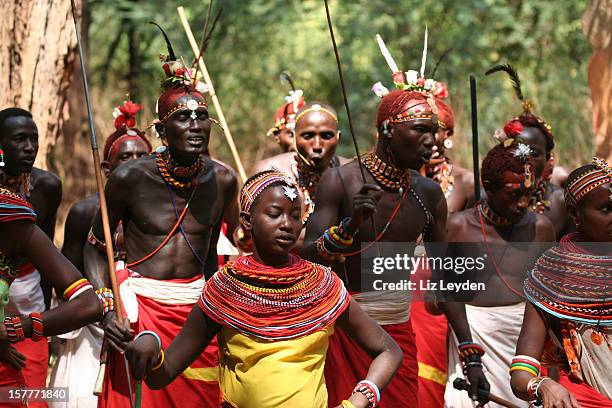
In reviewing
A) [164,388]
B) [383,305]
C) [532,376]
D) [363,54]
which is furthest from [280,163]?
[363,54]

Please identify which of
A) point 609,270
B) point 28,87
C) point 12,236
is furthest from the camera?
point 28,87

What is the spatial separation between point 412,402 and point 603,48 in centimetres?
631

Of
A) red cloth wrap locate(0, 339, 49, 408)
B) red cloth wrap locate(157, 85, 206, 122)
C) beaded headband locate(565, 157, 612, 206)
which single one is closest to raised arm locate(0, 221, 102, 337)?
red cloth wrap locate(0, 339, 49, 408)

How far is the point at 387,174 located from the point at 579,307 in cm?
182

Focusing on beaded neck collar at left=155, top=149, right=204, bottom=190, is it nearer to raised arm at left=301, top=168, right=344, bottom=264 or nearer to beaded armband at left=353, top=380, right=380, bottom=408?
raised arm at left=301, top=168, right=344, bottom=264

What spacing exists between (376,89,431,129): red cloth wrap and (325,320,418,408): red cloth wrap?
124 centimetres

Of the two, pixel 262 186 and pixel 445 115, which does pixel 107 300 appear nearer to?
pixel 262 186

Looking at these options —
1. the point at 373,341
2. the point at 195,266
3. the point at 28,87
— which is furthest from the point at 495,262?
the point at 28,87

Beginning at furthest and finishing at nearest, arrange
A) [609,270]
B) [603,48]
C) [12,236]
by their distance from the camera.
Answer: [603,48] < [609,270] < [12,236]

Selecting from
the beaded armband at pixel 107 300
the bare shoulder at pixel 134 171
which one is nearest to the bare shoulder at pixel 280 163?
the bare shoulder at pixel 134 171

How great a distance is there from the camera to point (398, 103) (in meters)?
6.47

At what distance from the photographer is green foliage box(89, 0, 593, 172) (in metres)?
16.5

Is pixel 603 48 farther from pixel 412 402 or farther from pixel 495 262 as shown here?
pixel 412 402

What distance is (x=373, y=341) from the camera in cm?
477
